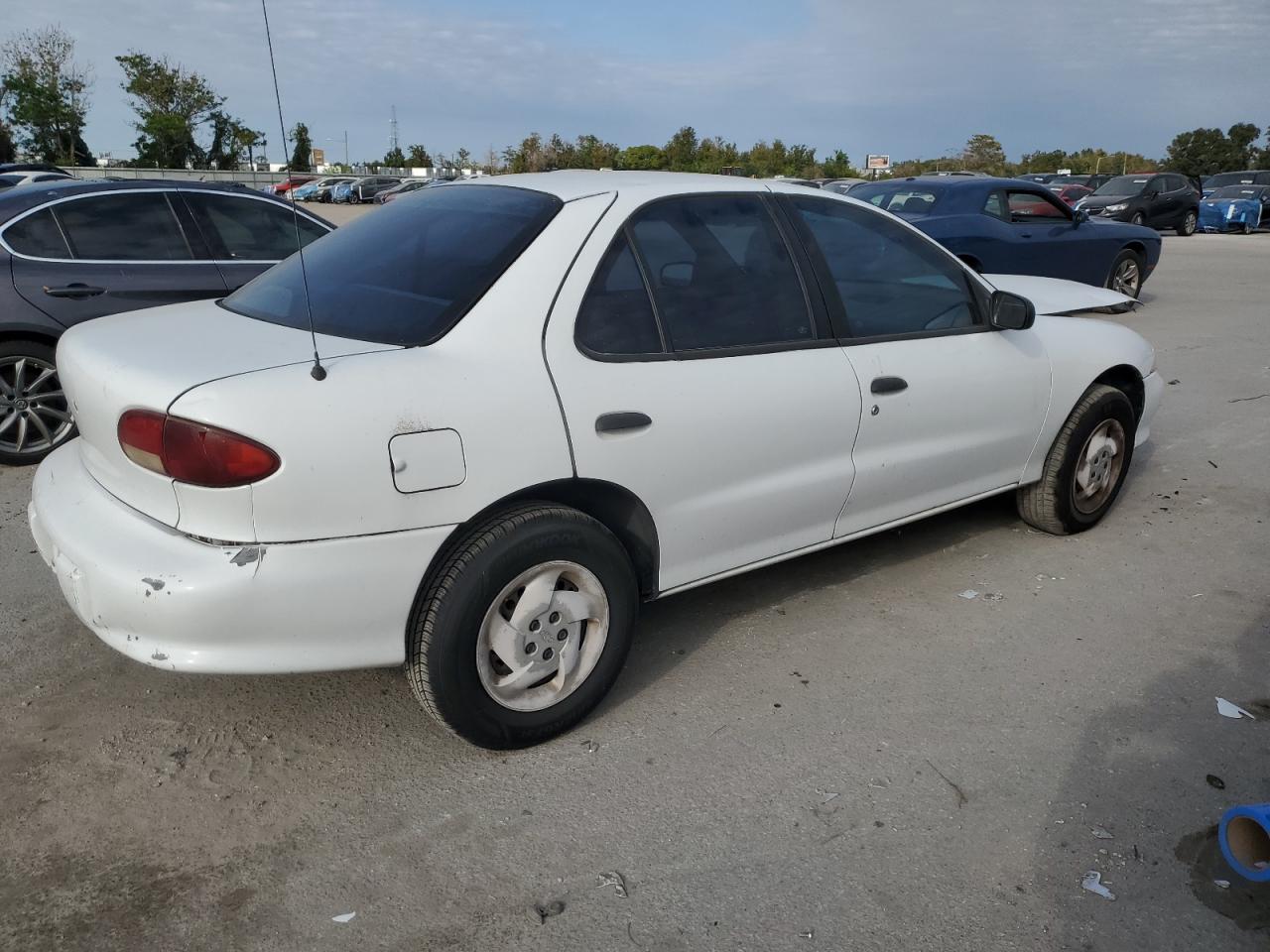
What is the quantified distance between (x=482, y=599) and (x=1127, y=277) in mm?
12244

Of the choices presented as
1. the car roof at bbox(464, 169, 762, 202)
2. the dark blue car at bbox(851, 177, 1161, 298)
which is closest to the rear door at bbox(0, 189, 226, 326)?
the car roof at bbox(464, 169, 762, 202)

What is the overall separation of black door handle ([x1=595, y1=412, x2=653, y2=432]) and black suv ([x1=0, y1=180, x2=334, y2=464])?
382cm

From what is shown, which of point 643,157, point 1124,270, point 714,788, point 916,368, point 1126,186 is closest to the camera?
point 714,788

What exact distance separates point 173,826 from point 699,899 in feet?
4.67

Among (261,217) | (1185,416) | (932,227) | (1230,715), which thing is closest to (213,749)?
(1230,715)

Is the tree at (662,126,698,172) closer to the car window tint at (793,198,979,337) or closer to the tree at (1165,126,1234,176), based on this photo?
the tree at (1165,126,1234,176)

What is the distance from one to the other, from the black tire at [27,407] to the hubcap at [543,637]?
4.04 metres

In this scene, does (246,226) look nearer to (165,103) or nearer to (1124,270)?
(1124,270)

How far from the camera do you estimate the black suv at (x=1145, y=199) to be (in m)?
23.3

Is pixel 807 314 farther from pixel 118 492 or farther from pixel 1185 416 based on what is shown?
pixel 1185 416

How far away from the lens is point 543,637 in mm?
3135

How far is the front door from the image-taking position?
3.18 metres

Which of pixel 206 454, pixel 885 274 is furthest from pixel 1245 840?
pixel 206 454

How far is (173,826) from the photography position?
2.84 meters
